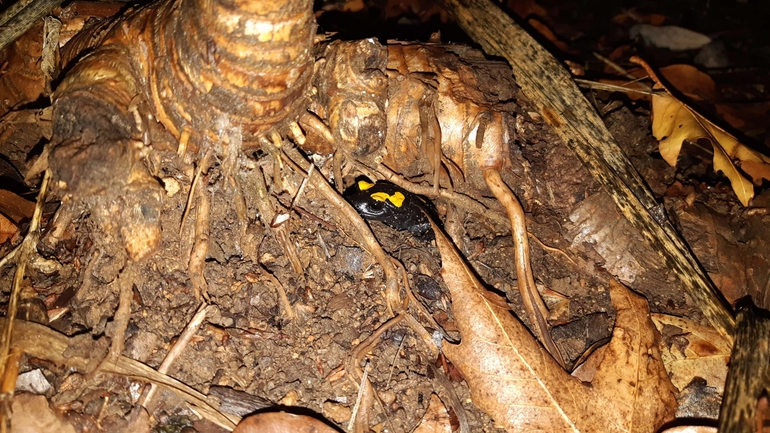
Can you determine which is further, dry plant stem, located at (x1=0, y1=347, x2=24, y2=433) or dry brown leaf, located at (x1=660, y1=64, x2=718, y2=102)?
dry brown leaf, located at (x1=660, y1=64, x2=718, y2=102)

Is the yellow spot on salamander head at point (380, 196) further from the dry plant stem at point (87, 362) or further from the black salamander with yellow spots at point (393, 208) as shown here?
the dry plant stem at point (87, 362)

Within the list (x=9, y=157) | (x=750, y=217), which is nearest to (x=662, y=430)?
(x=750, y=217)

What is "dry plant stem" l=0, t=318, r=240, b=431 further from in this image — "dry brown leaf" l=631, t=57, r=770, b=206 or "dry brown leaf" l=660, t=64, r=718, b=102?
"dry brown leaf" l=660, t=64, r=718, b=102

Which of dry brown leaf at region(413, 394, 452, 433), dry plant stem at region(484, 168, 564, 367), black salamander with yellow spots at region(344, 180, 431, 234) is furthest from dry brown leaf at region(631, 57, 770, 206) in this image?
dry brown leaf at region(413, 394, 452, 433)

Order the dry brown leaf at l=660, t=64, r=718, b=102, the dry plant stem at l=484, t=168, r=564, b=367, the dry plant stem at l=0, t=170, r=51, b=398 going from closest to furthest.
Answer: the dry plant stem at l=0, t=170, r=51, b=398, the dry plant stem at l=484, t=168, r=564, b=367, the dry brown leaf at l=660, t=64, r=718, b=102

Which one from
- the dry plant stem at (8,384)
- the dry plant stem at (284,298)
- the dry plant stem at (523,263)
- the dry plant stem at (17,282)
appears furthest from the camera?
the dry plant stem at (523,263)

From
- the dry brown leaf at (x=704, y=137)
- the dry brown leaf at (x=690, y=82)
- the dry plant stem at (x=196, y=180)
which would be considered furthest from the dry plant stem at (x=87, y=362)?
the dry brown leaf at (x=690, y=82)
